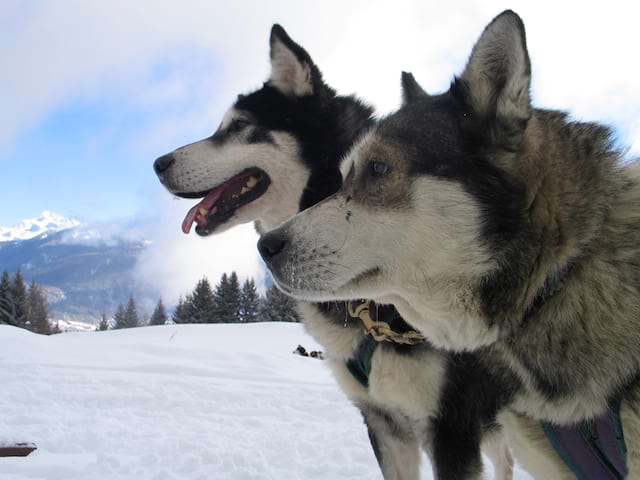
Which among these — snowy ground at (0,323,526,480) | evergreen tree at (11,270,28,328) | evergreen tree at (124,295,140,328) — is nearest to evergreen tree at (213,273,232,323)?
evergreen tree at (11,270,28,328)

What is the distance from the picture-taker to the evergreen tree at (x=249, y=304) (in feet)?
146

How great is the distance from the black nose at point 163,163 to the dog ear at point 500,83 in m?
2.21

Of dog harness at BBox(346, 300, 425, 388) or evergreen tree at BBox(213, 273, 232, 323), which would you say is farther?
evergreen tree at BBox(213, 273, 232, 323)

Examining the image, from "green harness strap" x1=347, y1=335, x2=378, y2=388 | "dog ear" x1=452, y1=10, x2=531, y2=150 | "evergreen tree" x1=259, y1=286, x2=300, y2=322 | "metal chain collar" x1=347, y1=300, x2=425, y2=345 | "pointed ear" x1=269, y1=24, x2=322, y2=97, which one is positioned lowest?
"evergreen tree" x1=259, y1=286, x2=300, y2=322

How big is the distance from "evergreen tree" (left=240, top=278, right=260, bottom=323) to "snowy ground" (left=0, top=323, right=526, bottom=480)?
34.1 m

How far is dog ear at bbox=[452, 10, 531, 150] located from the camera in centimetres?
170

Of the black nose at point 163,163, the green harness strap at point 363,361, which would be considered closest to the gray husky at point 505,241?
the green harness strap at point 363,361

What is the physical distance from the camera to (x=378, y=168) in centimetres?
193

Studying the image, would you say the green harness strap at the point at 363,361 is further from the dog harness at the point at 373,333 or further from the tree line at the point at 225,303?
the tree line at the point at 225,303

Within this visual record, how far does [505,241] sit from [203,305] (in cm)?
4306

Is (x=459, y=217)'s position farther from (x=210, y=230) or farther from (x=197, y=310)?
(x=197, y=310)

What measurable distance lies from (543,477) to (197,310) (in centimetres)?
4281

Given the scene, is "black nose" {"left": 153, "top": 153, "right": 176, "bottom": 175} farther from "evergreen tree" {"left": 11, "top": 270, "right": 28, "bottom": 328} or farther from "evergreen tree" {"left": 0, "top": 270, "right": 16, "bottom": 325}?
"evergreen tree" {"left": 11, "top": 270, "right": 28, "bottom": 328}

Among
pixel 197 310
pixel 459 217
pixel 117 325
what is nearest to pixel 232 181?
pixel 459 217
